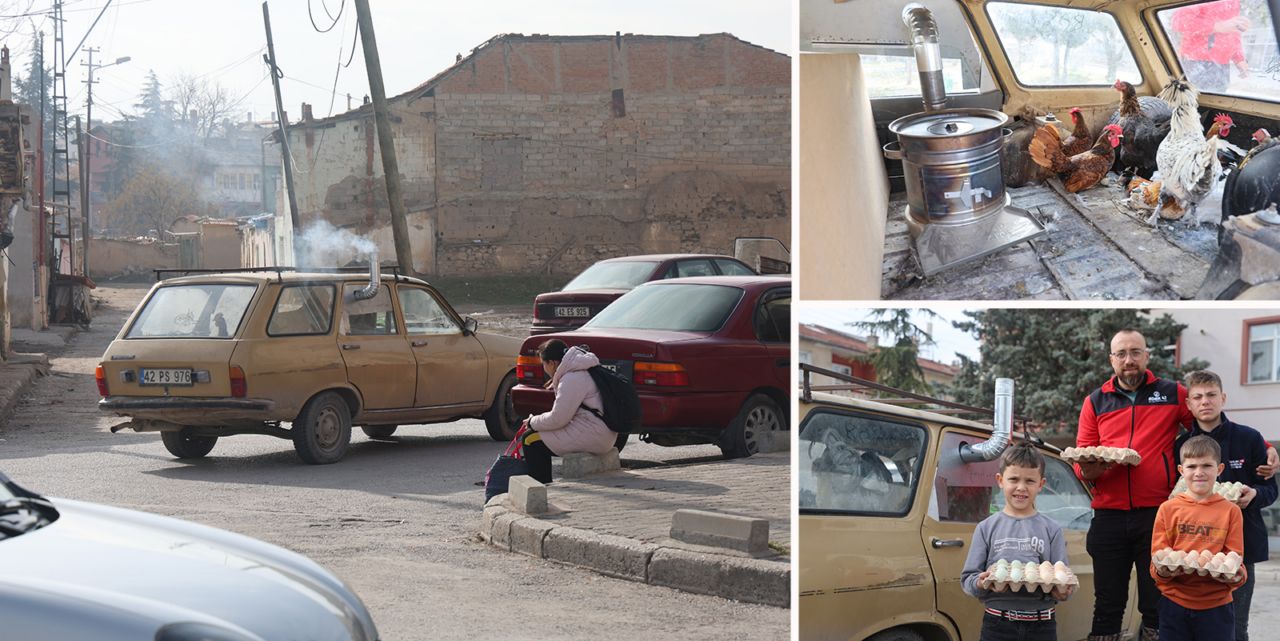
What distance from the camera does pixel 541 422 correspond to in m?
8.97

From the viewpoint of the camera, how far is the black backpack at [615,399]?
900cm

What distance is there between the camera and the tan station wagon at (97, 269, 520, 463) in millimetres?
10930

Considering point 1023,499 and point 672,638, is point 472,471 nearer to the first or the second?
point 672,638

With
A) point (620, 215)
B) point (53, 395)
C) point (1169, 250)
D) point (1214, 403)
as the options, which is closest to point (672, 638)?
point (1214, 403)

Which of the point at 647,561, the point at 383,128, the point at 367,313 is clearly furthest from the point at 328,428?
the point at 383,128

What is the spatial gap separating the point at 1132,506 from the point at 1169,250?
1.89m

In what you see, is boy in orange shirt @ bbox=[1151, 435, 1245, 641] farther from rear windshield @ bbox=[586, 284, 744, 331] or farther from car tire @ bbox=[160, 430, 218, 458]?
car tire @ bbox=[160, 430, 218, 458]

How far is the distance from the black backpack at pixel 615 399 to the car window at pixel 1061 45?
6.22 m

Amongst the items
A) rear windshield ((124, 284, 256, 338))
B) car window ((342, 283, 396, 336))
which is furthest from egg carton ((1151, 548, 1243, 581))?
car window ((342, 283, 396, 336))

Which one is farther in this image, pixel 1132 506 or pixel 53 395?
pixel 53 395

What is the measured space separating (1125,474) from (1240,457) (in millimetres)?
370

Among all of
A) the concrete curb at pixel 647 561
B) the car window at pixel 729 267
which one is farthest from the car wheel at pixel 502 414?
the car window at pixel 729 267

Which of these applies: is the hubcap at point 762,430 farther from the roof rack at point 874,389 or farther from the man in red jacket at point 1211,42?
the man in red jacket at point 1211,42

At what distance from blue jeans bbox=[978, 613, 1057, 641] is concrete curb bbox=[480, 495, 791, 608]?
2.13 meters
